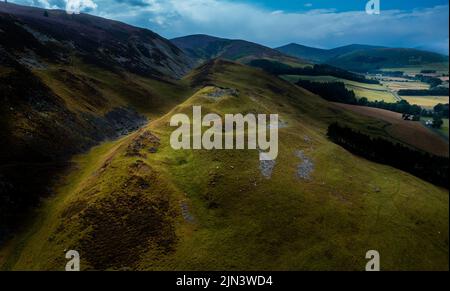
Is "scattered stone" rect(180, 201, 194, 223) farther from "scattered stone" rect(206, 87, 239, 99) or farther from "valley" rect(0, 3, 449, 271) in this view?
"scattered stone" rect(206, 87, 239, 99)

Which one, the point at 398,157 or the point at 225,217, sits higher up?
the point at 398,157

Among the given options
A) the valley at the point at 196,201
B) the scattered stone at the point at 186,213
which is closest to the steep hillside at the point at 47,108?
the valley at the point at 196,201

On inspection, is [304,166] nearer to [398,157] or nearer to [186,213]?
[186,213]

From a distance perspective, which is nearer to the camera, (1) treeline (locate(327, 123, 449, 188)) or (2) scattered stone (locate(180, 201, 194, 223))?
(2) scattered stone (locate(180, 201, 194, 223))

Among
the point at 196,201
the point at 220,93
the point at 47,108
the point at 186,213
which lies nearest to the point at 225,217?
the point at 196,201

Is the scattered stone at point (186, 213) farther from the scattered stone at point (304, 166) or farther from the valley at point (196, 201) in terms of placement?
the scattered stone at point (304, 166)

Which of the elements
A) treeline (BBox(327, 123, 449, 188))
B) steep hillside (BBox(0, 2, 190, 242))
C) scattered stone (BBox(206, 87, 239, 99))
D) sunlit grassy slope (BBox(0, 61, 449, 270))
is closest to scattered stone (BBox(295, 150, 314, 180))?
sunlit grassy slope (BBox(0, 61, 449, 270))
